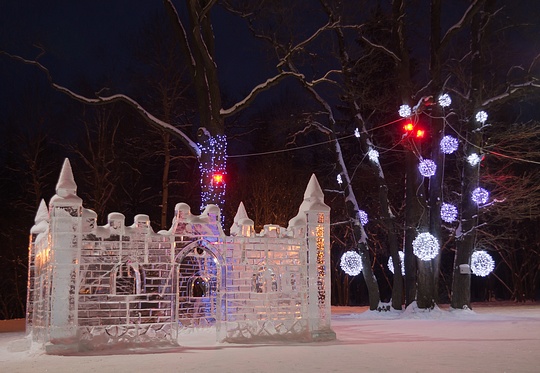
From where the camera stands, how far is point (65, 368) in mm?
8562

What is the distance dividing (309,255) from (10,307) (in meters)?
22.7

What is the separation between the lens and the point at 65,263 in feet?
35.8

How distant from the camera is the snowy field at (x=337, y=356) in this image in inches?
325

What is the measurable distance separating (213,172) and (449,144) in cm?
796

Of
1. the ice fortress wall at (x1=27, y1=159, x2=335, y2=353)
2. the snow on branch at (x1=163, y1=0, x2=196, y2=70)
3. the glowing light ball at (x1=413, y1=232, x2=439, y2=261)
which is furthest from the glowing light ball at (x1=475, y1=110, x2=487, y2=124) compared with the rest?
the ice fortress wall at (x1=27, y1=159, x2=335, y2=353)

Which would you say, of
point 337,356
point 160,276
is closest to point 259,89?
point 160,276

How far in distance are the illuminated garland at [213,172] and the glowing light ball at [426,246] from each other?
21.3ft

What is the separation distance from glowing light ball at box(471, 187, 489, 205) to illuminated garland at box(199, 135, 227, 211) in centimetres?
845

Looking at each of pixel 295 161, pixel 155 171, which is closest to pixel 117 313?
pixel 155 171

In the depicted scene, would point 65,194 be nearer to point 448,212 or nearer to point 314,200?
point 314,200

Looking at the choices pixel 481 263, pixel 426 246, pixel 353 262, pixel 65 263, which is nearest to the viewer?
pixel 65 263

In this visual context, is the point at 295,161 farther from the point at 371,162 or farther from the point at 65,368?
the point at 65,368

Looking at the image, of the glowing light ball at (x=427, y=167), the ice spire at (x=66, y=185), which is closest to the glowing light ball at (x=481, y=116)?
the glowing light ball at (x=427, y=167)

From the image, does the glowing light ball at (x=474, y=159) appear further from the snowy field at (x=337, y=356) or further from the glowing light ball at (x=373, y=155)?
the snowy field at (x=337, y=356)
